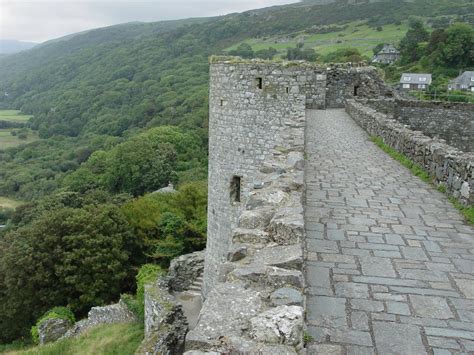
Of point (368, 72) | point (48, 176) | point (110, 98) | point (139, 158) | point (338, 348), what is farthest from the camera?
point (110, 98)

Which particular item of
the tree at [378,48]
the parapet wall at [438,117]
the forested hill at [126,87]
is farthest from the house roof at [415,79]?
the parapet wall at [438,117]

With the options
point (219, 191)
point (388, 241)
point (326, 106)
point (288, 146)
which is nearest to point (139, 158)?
point (326, 106)

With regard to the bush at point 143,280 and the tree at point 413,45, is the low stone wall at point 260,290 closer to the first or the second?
the bush at point 143,280

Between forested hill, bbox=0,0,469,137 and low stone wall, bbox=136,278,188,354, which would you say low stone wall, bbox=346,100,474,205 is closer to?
low stone wall, bbox=136,278,188,354

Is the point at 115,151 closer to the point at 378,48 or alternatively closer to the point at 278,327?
the point at 378,48

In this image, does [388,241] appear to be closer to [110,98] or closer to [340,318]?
[340,318]

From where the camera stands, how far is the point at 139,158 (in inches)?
1945

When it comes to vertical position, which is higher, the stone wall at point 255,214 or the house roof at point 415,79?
the stone wall at point 255,214

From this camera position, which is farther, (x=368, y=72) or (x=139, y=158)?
(x=139, y=158)

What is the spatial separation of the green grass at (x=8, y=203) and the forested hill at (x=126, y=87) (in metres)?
1.48

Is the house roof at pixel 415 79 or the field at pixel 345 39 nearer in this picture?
the house roof at pixel 415 79

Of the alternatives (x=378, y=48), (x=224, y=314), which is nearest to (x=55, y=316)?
(x=224, y=314)

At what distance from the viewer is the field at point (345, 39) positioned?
285 feet

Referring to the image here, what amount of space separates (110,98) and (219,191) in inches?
3369
